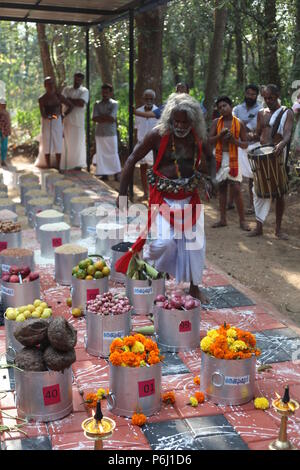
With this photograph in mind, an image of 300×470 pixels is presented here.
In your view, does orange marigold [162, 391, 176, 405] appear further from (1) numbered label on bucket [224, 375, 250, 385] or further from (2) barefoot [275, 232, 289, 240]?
(2) barefoot [275, 232, 289, 240]

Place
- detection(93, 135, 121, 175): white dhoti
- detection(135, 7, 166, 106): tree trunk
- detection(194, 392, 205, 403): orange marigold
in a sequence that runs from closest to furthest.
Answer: detection(194, 392, 205, 403): orange marigold < detection(135, 7, 166, 106): tree trunk < detection(93, 135, 121, 175): white dhoti

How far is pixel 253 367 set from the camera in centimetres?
407

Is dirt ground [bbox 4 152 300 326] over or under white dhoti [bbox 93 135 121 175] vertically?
under

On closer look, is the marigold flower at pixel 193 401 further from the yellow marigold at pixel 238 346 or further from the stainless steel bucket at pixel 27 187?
the stainless steel bucket at pixel 27 187

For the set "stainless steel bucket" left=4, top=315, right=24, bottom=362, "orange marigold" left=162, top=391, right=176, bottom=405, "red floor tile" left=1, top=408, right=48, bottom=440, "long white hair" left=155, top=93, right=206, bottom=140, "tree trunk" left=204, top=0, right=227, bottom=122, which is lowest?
"red floor tile" left=1, top=408, right=48, bottom=440

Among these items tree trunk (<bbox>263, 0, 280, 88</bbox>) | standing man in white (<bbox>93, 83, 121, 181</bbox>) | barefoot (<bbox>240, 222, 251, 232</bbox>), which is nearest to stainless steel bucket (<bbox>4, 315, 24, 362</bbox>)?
barefoot (<bbox>240, 222, 251, 232</bbox>)

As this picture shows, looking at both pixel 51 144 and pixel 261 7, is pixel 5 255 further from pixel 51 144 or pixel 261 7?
pixel 261 7

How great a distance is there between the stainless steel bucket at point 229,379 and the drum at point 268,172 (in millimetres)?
4168

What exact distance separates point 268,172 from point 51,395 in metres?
4.88

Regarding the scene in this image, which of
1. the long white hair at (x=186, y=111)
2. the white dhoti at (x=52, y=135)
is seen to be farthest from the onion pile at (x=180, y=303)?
the white dhoti at (x=52, y=135)

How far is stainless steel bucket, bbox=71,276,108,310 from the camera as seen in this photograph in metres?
5.46

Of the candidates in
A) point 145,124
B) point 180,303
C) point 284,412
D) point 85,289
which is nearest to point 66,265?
point 85,289

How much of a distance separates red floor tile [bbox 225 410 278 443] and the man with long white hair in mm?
1847

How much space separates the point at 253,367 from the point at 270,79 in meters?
10.4
